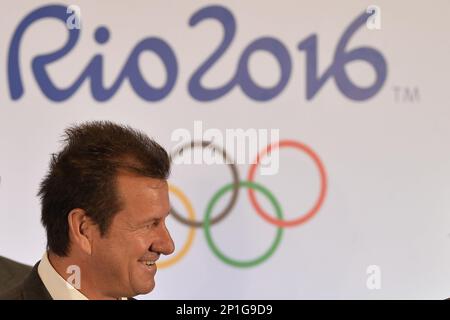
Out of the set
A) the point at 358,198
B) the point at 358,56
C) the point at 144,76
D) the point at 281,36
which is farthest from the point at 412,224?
the point at 144,76

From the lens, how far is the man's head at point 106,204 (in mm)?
1517

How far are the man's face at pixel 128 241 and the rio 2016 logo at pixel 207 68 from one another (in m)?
0.95

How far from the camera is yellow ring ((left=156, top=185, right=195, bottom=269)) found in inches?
95.3

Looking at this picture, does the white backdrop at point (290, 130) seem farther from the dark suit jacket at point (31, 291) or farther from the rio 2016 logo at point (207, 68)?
the dark suit jacket at point (31, 291)

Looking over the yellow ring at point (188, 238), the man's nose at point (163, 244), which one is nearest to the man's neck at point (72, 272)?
the man's nose at point (163, 244)

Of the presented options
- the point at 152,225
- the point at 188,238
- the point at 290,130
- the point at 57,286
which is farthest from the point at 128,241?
the point at 290,130

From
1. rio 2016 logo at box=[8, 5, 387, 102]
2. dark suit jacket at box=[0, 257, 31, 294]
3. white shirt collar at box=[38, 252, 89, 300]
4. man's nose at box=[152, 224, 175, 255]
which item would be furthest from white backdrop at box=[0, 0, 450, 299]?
white shirt collar at box=[38, 252, 89, 300]

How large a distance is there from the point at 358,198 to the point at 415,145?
0.24m

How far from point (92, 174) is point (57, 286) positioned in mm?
222

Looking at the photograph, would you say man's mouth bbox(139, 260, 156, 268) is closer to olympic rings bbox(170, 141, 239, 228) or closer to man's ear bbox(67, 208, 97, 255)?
man's ear bbox(67, 208, 97, 255)

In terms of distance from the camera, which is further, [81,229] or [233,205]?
[233,205]

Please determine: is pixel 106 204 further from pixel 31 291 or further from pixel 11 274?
pixel 11 274

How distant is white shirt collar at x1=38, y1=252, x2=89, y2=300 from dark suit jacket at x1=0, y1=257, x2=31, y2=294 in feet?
1.53

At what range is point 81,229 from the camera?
1.53m
